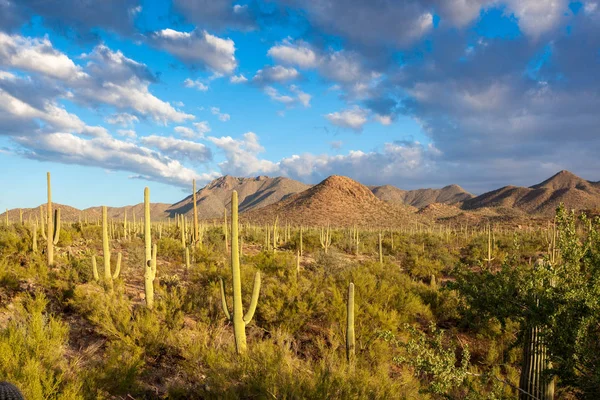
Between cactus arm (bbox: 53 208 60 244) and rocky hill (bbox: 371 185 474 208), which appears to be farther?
rocky hill (bbox: 371 185 474 208)

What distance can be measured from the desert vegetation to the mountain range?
607 inches

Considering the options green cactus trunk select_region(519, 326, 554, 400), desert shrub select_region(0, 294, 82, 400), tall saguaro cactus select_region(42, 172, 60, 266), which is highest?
tall saguaro cactus select_region(42, 172, 60, 266)

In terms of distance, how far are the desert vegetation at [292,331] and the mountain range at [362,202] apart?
15421 mm

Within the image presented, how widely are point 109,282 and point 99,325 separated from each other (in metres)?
2.40

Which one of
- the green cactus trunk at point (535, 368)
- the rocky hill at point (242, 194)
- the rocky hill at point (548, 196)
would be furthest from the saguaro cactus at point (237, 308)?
the rocky hill at point (242, 194)

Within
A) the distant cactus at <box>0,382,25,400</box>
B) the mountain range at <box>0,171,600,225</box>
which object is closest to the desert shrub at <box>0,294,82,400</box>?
the distant cactus at <box>0,382,25,400</box>

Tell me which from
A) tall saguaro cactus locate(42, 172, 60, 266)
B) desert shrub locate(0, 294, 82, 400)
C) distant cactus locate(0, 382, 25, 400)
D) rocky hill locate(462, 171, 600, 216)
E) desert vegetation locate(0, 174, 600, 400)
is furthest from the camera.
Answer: rocky hill locate(462, 171, 600, 216)

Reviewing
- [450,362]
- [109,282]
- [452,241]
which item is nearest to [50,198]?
[109,282]

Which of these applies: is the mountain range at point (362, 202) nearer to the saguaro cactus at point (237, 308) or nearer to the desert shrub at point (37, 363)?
the saguaro cactus at point (237, 308)

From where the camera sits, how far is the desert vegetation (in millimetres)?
5137

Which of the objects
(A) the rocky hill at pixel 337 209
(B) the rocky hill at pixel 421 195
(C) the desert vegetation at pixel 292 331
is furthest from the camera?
(B) the rocky hill at pixel 421 195

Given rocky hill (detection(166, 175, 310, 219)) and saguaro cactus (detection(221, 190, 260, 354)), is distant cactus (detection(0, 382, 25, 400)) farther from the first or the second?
rocky hill (detection(166, 175, 310, 219))

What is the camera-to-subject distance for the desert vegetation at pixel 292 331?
5.14 metres

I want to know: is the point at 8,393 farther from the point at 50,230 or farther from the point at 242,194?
the point at 242,194
